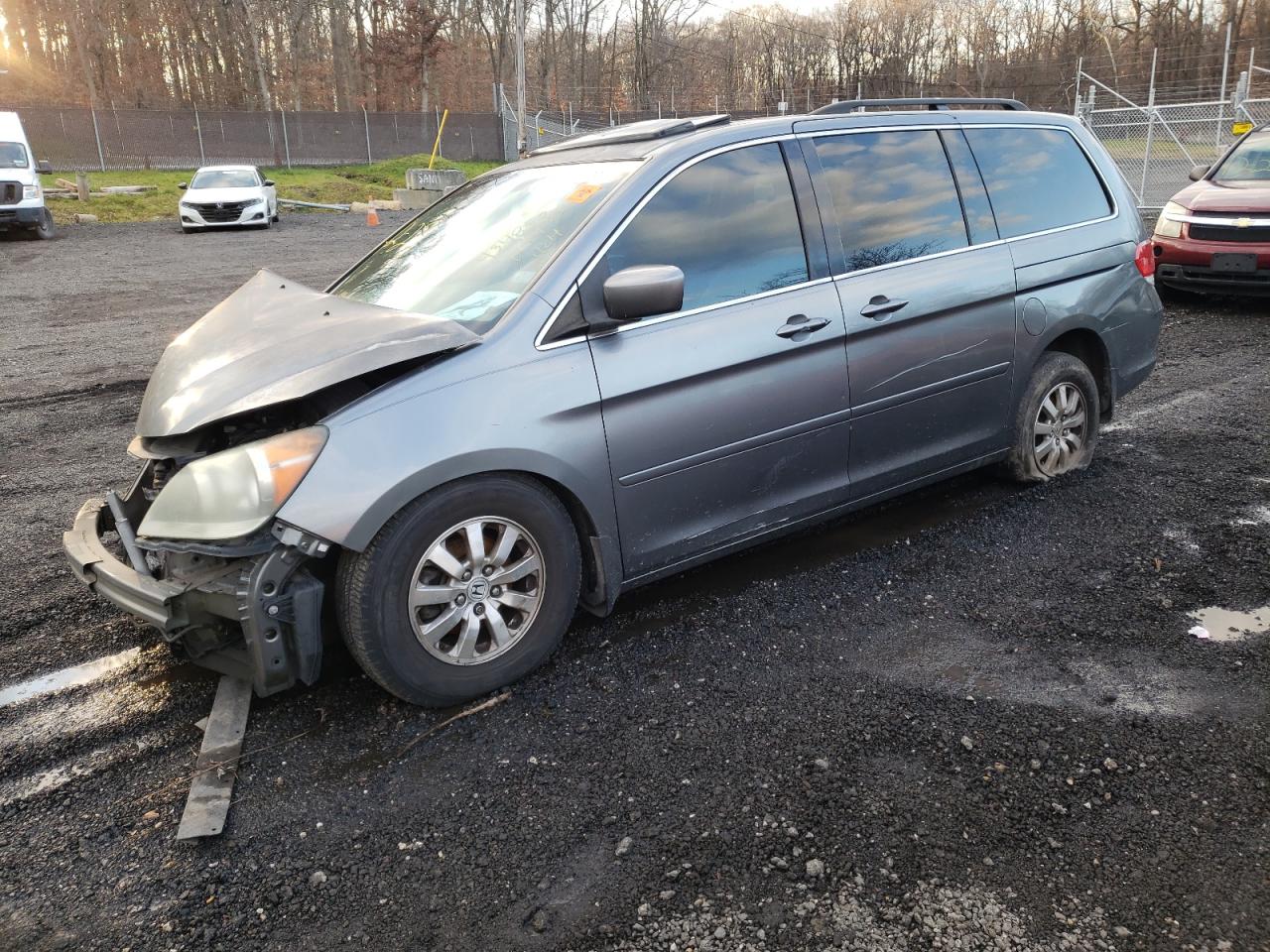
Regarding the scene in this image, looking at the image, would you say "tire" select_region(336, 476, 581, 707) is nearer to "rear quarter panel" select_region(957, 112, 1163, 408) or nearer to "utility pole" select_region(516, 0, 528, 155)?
"rear quarter panel" select_region(957, 112, 1163, 408)

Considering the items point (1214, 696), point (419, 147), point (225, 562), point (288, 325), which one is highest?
point (419, 147)

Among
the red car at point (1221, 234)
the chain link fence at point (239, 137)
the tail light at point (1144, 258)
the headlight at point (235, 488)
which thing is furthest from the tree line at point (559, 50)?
the headlight at point (235, 488)

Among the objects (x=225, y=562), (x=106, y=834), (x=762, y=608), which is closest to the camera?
(x=106, y=834)

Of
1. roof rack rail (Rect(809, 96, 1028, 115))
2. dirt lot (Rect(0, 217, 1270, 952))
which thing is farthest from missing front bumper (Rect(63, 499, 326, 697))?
roof rack rail (Rect(809, 96, 1028, 115))

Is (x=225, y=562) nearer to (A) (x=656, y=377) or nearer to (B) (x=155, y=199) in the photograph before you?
(A) (x=656, y=377)

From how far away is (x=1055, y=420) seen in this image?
4965 millimetres

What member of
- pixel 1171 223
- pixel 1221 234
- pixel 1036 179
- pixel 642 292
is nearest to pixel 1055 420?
pixel 1036 179

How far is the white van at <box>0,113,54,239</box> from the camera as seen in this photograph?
18562mm

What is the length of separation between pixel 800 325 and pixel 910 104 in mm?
1679

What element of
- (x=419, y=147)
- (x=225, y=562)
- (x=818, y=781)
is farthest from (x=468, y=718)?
(x=419, y=147)

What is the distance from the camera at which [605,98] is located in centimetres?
4588

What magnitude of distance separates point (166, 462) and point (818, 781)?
2.51 metres

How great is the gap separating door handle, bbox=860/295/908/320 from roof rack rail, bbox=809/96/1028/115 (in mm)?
885

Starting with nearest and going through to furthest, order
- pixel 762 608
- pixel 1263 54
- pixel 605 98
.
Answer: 1. pixel 762 608
2. pixel 1263 54
3. pixel 605 98
